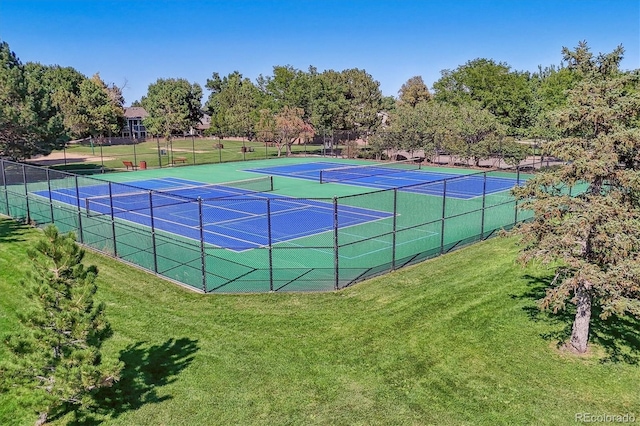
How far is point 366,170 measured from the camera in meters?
47.2

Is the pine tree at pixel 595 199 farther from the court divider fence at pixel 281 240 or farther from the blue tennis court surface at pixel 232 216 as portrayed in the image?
the blue tennis court surface at pixel 232 216

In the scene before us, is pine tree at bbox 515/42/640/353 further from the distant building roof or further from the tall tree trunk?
the distant building roof

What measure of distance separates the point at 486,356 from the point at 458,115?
42326 millimetres

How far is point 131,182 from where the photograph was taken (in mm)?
38812

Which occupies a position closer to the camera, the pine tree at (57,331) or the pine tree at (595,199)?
the pine tree at (57,331)

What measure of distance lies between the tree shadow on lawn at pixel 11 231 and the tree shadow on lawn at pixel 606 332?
60.2 ft

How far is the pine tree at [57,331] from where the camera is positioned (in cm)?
707

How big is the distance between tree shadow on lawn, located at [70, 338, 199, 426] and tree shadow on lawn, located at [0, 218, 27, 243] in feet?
40.0

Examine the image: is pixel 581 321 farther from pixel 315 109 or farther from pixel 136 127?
pixel 136 127

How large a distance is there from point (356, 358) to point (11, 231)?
17.5 metres

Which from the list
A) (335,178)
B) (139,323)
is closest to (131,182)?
(335,178)

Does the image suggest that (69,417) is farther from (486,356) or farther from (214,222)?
(214,222)

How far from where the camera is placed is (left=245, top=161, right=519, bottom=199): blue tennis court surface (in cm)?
3386

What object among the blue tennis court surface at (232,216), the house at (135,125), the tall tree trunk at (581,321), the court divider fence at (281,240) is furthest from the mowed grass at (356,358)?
the house at (135,125)
